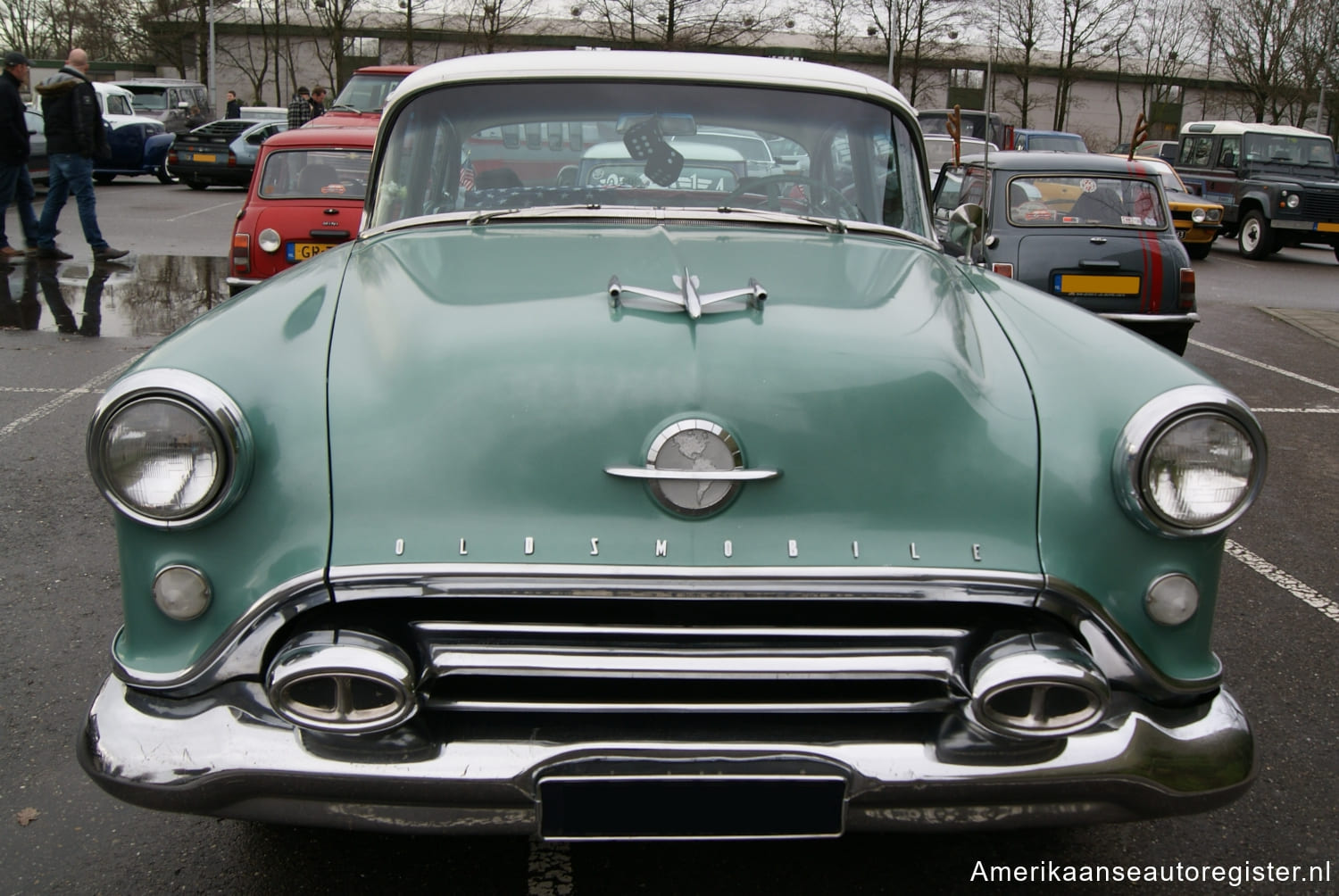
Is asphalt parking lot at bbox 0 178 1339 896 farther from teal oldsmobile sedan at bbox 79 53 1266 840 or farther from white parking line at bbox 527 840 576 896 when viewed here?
teal oldsmobile sedan at bbox 79 53 1266 840

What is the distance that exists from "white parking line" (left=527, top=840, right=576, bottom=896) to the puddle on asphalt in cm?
664

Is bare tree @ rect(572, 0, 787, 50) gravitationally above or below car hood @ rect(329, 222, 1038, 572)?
above

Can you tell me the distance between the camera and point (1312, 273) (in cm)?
1580

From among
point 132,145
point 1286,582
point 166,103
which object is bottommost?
point 1286,582

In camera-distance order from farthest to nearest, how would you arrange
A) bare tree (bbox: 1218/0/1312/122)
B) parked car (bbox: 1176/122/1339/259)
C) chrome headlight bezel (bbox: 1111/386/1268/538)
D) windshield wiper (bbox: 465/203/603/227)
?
1. bare tree (bbox: 1218/0/1312/122)
2. parked car (bbox: 1176/122/1339/259)
3. windshield wiper (bbox: 465/203/603/227)
4. chrome headlight bezel (bbox: 1111/386/1268/538)

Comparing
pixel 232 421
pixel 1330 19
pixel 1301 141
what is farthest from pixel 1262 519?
pixel 1330 19

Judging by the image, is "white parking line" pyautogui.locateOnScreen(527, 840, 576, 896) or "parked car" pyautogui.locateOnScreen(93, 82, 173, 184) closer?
"white parking line" pyautogui.locateOnScreen(527, 840, 576, 896)

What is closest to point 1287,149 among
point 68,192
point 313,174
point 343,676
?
point 313,174

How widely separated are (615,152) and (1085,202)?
674cm

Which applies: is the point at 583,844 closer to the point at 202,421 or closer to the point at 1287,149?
the point at 202,421

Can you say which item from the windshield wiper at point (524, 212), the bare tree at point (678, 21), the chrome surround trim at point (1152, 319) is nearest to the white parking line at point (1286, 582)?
the windshield wiper at point (524, 212)

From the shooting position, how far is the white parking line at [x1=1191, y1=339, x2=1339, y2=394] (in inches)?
319

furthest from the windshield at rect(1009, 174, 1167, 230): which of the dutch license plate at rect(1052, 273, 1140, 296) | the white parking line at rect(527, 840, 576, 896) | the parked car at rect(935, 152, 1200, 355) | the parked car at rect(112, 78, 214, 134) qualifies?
the parked car at rect(112, 78, 214, 134)

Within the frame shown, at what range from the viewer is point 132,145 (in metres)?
20.9
